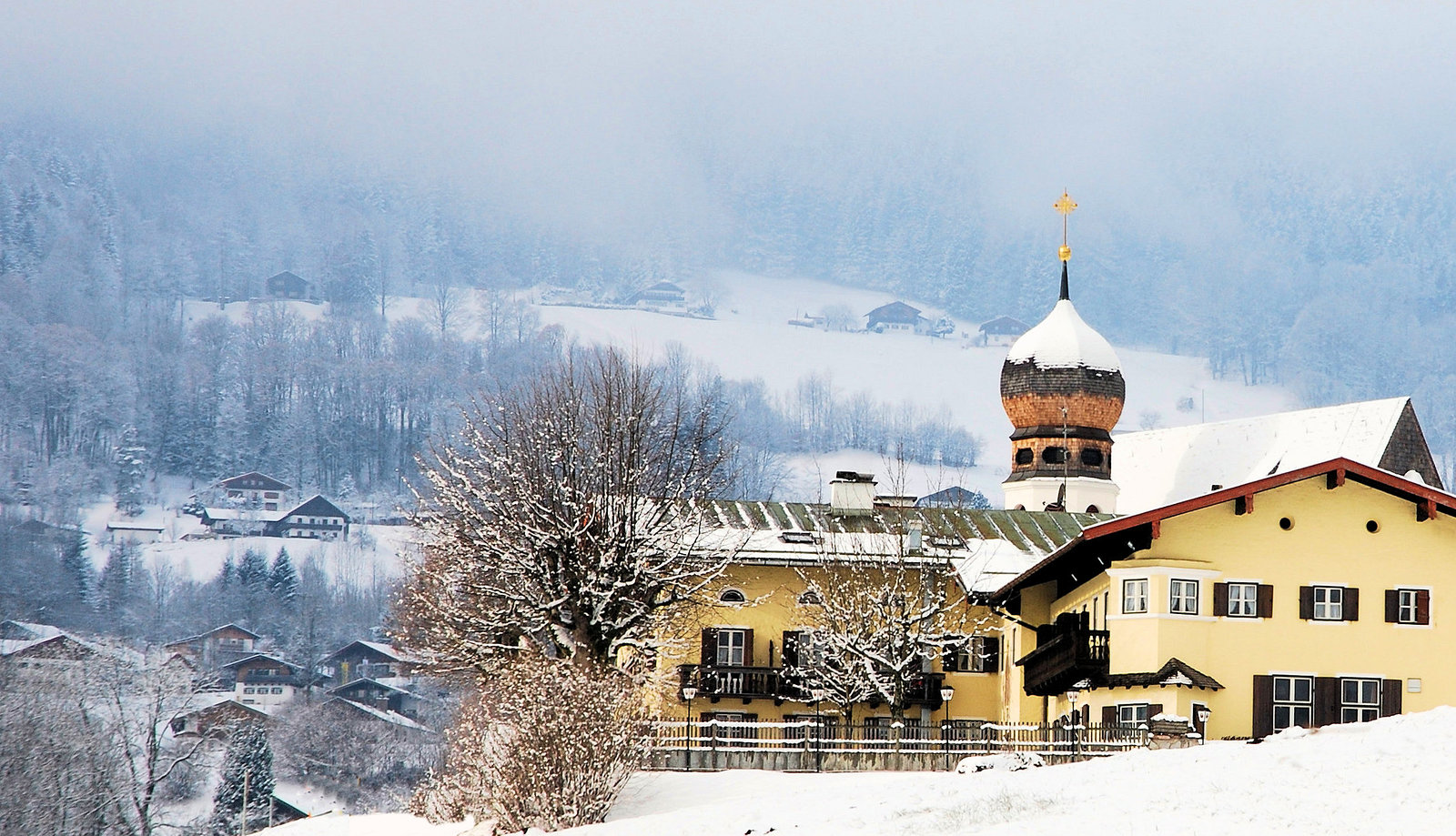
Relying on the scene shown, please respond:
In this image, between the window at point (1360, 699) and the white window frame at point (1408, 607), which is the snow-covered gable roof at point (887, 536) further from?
the white window frame at point (1408, 607)

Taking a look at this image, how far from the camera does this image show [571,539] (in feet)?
166

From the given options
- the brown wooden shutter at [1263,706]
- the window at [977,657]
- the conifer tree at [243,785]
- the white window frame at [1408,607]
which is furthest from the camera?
the conifer tree at [243,785]

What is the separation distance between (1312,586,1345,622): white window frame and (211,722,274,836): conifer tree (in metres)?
76.6

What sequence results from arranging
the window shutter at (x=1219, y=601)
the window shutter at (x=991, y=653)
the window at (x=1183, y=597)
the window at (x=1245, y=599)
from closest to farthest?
the window at (x=1183, y=597) < the window shutter at (x=1219, y=601) < the window at (x=1245, y=599) < the window shutter at (x=991, y=653)

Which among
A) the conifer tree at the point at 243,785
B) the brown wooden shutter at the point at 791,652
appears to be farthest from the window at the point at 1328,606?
the conifer tree at the point at 243,785

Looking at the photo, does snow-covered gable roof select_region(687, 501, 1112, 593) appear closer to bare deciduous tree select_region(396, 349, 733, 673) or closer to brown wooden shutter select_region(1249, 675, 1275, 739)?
bare deciduous tree select_region(396, 349, 733, 673)

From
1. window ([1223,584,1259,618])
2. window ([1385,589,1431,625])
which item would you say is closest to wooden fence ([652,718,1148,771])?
window ([1223,584,1259,618])

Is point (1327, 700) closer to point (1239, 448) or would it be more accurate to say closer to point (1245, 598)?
point (1245, 598)

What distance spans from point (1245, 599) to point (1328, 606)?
1982mm

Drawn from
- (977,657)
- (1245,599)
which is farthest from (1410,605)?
(977,657)

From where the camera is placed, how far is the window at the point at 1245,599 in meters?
49.8

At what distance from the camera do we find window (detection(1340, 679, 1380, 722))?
163ft

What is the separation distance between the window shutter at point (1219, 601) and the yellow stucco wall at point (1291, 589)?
11 centimetres

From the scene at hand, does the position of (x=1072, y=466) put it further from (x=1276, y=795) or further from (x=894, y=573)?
(x=1276, y=795)
